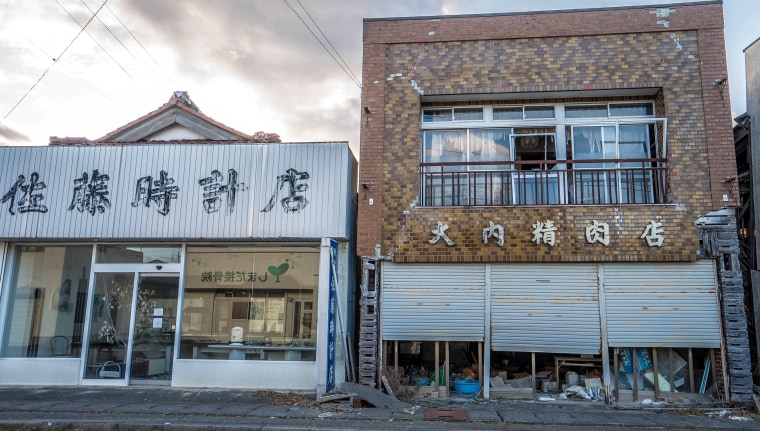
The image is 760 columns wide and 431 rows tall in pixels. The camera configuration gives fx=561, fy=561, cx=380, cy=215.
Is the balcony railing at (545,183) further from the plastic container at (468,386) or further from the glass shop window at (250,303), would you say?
the plastic container at (468,386)

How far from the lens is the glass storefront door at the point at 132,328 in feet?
39.5

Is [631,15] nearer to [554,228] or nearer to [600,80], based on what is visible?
[600,80]

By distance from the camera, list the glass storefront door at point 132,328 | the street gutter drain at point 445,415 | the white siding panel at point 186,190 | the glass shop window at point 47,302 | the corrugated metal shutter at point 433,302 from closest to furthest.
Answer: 1. the street gutter drain at point 445,415
2. the corrugated metal shutter at point 433,302
3. the white siding panel at point 186,190
4. the glass storefront door at point 132,328
5. the glass shop window at point 47,302

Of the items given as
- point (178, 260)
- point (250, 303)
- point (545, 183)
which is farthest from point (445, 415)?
point (178, 260)

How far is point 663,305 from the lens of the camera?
10.7 metres

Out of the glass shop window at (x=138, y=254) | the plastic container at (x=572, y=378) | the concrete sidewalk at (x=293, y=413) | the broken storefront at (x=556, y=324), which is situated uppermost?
the glass shop window at (x=138, y=254)

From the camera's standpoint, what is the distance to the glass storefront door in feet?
39.5

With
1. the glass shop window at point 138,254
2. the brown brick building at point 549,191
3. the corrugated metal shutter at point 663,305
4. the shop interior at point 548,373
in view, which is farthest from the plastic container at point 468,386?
the glass shop window at point 138,254

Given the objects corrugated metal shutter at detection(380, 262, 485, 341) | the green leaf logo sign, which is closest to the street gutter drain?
corrugated metal shutter at detection(380, 262, 485, 341)

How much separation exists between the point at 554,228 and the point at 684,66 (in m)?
4.30

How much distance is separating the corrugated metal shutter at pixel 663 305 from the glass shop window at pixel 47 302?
11230mm

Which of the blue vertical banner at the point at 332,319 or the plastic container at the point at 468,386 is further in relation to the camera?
the plastic container at the point at 468,386

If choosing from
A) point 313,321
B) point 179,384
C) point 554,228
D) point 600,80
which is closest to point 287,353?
point 313,321

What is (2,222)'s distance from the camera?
484 inches
